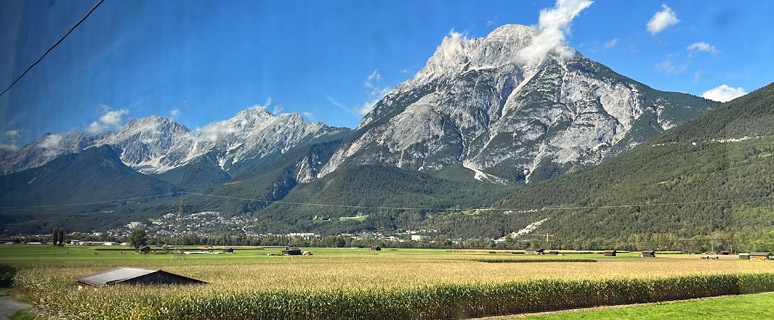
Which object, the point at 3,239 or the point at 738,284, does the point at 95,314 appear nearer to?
the point at 3,239

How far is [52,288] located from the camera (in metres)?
28.6

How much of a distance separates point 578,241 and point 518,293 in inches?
4684

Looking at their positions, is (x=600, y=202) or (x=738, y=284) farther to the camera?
(x=600, y=202)

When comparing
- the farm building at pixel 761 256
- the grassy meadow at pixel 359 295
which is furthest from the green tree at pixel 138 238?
the farm building at pixel 761 256

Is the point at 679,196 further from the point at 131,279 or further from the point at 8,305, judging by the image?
the point at 8,305

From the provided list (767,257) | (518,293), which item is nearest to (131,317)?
(518,293)

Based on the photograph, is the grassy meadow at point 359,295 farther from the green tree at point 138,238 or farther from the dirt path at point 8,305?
the green tree at point 138,238

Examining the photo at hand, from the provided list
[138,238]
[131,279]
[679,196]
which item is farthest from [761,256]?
[138,238]

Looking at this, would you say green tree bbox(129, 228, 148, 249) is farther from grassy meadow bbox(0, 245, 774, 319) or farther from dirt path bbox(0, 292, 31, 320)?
dirt path bbox(0, 292, 31, 320)

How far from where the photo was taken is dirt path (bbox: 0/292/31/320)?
25212 millimetres

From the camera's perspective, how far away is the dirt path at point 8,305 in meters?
25.2

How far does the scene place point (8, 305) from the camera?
28.4 m

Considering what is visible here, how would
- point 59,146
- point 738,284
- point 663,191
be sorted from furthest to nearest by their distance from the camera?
1. point 663,191
2. point 738,284
3. point 59,146

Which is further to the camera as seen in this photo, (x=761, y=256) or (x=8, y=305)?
(x=761, y=256)
